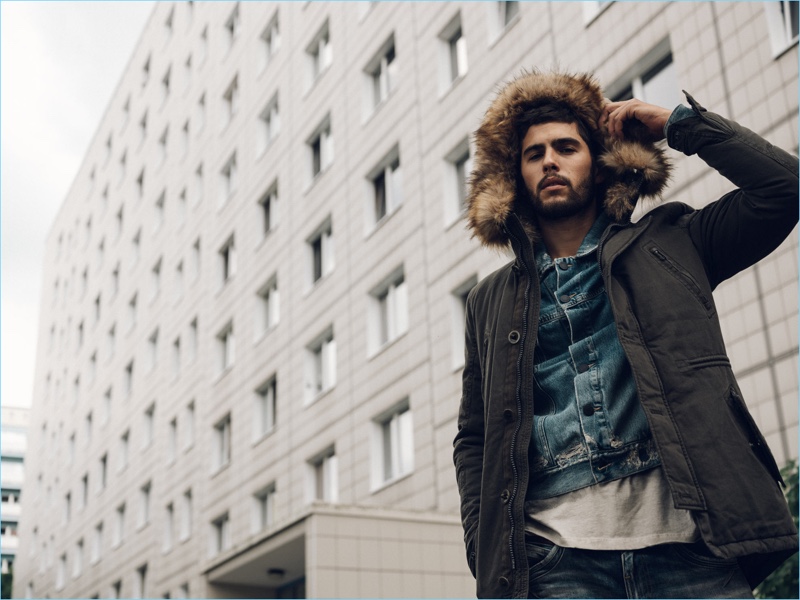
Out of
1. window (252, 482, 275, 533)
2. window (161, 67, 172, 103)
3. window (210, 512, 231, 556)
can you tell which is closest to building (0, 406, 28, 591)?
window (161, 67, 172, 103)

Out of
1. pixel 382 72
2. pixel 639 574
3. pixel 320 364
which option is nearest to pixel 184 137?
pixel 382 72

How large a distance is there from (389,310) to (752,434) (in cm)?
1931

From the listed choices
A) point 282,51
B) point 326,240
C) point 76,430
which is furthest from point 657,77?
point 76,430

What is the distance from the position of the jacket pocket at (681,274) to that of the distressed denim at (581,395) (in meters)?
0.17

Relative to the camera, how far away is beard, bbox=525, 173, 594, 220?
10.3ft

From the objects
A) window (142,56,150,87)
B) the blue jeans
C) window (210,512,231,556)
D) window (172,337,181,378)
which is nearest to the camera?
the blue jeans

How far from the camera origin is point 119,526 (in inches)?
1471

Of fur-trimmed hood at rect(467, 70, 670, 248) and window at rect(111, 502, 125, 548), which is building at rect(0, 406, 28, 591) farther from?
fur-trimmed hood at rect(467, 70, 670, 248)

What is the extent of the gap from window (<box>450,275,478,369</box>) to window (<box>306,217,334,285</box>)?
5.93 m

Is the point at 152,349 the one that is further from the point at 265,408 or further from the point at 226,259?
the point at 265,408

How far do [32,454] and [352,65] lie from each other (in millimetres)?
38727

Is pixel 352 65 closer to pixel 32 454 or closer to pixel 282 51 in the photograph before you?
pixel 282 51

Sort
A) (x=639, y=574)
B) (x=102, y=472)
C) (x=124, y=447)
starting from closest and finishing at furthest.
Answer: (x=639, y=574)
(x=124, y=447)
(x=102, y=472)

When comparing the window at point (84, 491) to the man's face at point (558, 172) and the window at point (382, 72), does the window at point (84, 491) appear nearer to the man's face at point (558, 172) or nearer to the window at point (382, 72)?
the window at point (382, 72)
